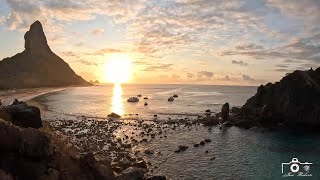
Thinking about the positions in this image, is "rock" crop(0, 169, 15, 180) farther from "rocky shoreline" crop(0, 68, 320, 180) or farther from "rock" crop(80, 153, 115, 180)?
"rock" crop(80, 153, 115, 180)

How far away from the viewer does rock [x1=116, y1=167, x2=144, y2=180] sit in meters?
31.9

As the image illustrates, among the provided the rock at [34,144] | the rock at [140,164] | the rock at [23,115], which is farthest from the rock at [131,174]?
the rock at [23,115]

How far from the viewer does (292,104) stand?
72.1m

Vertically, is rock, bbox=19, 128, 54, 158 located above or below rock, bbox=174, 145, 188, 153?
above

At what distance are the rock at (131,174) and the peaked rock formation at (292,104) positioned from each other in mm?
46853

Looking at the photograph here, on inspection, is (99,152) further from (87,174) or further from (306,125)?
(306,125)

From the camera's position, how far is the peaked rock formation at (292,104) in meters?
70.2

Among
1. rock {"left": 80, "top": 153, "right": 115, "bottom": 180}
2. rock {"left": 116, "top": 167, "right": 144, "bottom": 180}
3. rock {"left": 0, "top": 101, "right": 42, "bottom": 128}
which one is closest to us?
rock {"left": 80, "top": 153, "right": 115, "bottom": 180}

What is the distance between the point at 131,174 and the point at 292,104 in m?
51.4

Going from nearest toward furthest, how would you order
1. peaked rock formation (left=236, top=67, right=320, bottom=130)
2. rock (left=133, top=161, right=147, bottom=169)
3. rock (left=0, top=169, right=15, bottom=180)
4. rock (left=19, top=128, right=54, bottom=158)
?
rock (left=0, top=169, right=15, bottom=180) < rock (left=19, top=128, right=54, bottom=158) < rock (left=133, top=161, right=147, bottom=169) < peaked rock formation (left=236, top=67, right=320, bottom=130)

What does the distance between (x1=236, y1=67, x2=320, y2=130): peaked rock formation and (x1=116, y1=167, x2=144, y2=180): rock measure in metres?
46.9

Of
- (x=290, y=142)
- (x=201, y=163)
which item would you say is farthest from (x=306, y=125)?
(x=201, y=163)

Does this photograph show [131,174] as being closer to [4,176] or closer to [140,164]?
[140,164]

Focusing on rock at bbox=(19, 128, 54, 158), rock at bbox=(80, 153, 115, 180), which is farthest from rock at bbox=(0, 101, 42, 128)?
rock at bbox=(80, 153, 115, 180)
